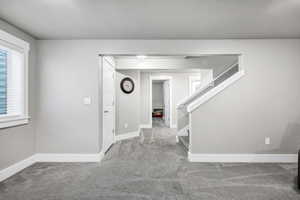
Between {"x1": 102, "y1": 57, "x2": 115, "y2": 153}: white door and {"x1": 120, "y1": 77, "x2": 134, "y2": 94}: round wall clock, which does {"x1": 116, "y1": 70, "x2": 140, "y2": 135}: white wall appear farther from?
{"x1": 102, "y1": 57, "x2": 115, "y2": 153}: white door

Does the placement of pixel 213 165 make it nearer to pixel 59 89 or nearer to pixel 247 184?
pixel 247 184

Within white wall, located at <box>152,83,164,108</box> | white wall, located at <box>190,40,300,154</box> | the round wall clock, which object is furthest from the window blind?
white wall, located at <box>152,83,164,108</box>

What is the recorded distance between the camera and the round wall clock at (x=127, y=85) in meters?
5.44

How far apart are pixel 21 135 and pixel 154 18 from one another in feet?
9.38

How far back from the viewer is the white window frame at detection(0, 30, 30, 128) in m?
2.52

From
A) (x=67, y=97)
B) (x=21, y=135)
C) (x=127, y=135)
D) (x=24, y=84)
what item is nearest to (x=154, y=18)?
(x=67, y=97)

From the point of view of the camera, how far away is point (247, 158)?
3322mm

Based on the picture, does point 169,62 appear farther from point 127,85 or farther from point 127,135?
point 127,135

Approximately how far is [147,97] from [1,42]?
5583mm

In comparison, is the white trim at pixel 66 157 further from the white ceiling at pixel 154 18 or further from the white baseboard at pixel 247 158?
the white ceiling at pixel 154 18

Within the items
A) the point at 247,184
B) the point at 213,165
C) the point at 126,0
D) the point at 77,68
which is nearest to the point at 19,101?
the point at 77,68

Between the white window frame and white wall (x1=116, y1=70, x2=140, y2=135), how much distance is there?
2518mm

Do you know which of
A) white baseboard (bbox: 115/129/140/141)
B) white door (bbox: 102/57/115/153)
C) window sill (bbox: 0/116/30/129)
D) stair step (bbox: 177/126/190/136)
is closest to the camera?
window sill (bbox: 0/116/30/129)

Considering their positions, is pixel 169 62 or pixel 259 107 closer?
pixel 259 107
